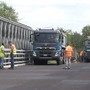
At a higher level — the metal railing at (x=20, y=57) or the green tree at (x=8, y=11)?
the green tree at (x=8, y=11)

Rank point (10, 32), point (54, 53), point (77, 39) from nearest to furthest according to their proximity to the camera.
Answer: point (10, 32)
point (54, 53)
point (77, 39)

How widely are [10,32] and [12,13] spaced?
74.0 meters

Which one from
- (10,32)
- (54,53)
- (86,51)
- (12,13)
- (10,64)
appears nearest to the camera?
(10,64)

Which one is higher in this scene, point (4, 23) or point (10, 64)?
point (4, 23)

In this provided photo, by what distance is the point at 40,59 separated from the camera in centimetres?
3841

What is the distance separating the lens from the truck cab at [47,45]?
3772 centimetres

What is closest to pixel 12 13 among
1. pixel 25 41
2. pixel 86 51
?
pixel 86 51

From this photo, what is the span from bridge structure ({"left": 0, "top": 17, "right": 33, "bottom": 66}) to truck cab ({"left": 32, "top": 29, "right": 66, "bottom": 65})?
1.05 meters

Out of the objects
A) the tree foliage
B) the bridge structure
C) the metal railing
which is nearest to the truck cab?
the metal railing

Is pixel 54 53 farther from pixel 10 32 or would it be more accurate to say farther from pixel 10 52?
pixel 10 52

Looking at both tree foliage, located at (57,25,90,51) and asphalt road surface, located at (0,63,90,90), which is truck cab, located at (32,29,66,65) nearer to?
asphalt road surface, located at (0,63,90,90)

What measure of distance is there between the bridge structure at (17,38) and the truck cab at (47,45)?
1.05 m

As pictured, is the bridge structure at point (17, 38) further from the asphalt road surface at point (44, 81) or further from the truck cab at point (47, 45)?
the asphalt road surface at point (44, 81)

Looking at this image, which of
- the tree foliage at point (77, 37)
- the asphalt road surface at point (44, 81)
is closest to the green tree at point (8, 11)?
the tree foliage at point (77, 37)
